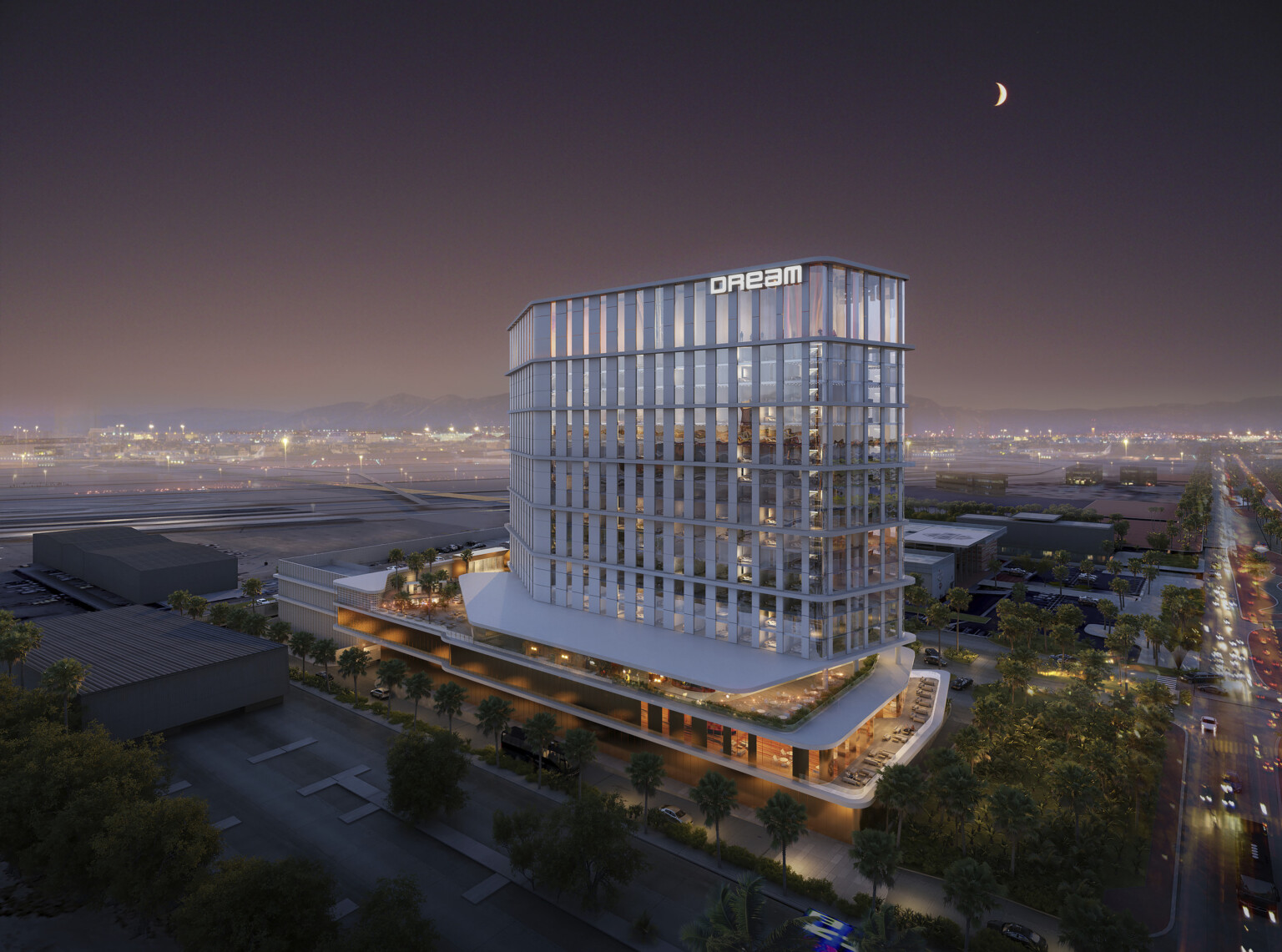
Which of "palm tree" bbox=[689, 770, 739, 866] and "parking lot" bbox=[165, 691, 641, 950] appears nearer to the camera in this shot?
"parking lot" bbox=[165, 691, 641, 950]

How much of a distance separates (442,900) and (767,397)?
36.9 metres

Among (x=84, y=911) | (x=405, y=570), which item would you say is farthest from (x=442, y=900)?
(x=405, y=570)

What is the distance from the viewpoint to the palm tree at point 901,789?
34469mm

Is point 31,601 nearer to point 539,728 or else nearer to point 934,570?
point 539,728

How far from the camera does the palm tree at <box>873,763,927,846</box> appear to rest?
113ft

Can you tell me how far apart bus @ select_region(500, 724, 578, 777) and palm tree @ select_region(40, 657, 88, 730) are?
97.2 ft

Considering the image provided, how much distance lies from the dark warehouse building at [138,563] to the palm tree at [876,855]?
95.3 meters

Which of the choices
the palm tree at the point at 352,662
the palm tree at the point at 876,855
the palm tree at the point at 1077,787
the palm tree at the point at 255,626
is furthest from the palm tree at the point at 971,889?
the palm tree at the point at 255,626

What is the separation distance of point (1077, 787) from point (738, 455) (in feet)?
94.3

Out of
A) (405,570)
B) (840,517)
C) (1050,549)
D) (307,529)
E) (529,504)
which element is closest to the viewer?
(840,517)

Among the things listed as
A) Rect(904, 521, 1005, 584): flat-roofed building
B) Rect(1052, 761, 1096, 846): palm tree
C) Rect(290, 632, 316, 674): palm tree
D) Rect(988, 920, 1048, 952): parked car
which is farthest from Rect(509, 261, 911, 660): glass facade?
Rect(904, 521, 1005, 584): flat-roofed building

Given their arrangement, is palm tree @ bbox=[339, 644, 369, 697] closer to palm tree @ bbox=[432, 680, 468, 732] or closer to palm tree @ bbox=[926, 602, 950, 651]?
palm tree @ bbox=[432, 680, 468, 732]

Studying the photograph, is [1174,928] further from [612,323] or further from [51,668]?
[51,668]

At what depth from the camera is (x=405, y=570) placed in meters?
78.4
